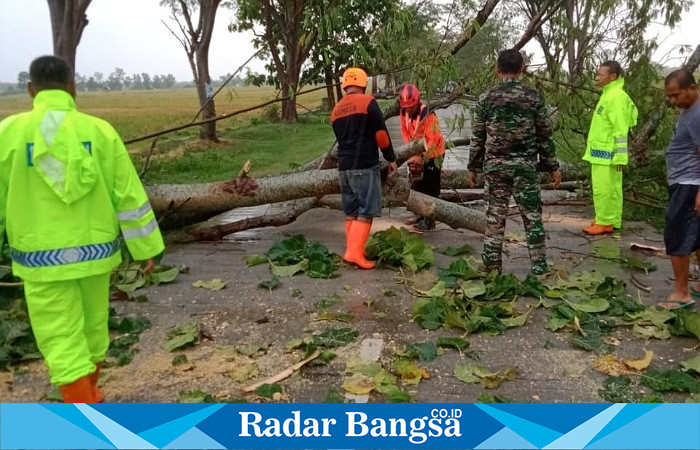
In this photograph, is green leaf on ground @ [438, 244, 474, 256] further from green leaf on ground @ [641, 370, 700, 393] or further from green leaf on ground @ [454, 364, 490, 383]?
green leaf on ground @ [641, 370, 700, 393]

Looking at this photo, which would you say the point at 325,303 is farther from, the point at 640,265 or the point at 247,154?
the point at 247,154

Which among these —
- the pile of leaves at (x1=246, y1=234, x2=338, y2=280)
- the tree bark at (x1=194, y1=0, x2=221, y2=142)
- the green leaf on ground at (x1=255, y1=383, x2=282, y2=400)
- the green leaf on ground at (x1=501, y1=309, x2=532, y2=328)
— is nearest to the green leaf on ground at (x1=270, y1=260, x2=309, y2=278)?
the pile of leaves at (x1=246, y1=234, x2=338, y2=280)

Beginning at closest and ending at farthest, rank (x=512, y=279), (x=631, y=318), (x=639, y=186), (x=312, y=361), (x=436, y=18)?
1. (x=312, y=361)
2. (x=631, y=318)
3. (x=512, y=279)
4. (x=436, y=18)
5. (x=639, y=186)

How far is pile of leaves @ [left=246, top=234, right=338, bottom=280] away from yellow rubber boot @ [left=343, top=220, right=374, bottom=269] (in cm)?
18

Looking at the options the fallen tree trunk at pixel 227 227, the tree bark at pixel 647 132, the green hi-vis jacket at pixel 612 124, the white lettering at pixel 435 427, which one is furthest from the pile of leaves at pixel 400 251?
the tree bark at pixel 647 132

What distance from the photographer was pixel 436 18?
7.16 meters

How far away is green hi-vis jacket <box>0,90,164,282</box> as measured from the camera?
8.80ft

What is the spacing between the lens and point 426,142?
253 inches

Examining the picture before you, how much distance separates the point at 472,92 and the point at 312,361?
3.92 meters

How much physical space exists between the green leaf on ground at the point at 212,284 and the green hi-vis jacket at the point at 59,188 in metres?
2.19

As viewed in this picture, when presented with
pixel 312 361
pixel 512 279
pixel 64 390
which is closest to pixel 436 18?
pixel 512 279

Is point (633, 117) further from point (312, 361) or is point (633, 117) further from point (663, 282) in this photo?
point (312, 361)

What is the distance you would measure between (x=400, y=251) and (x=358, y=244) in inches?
15.7

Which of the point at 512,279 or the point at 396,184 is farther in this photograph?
the point at 396,184
